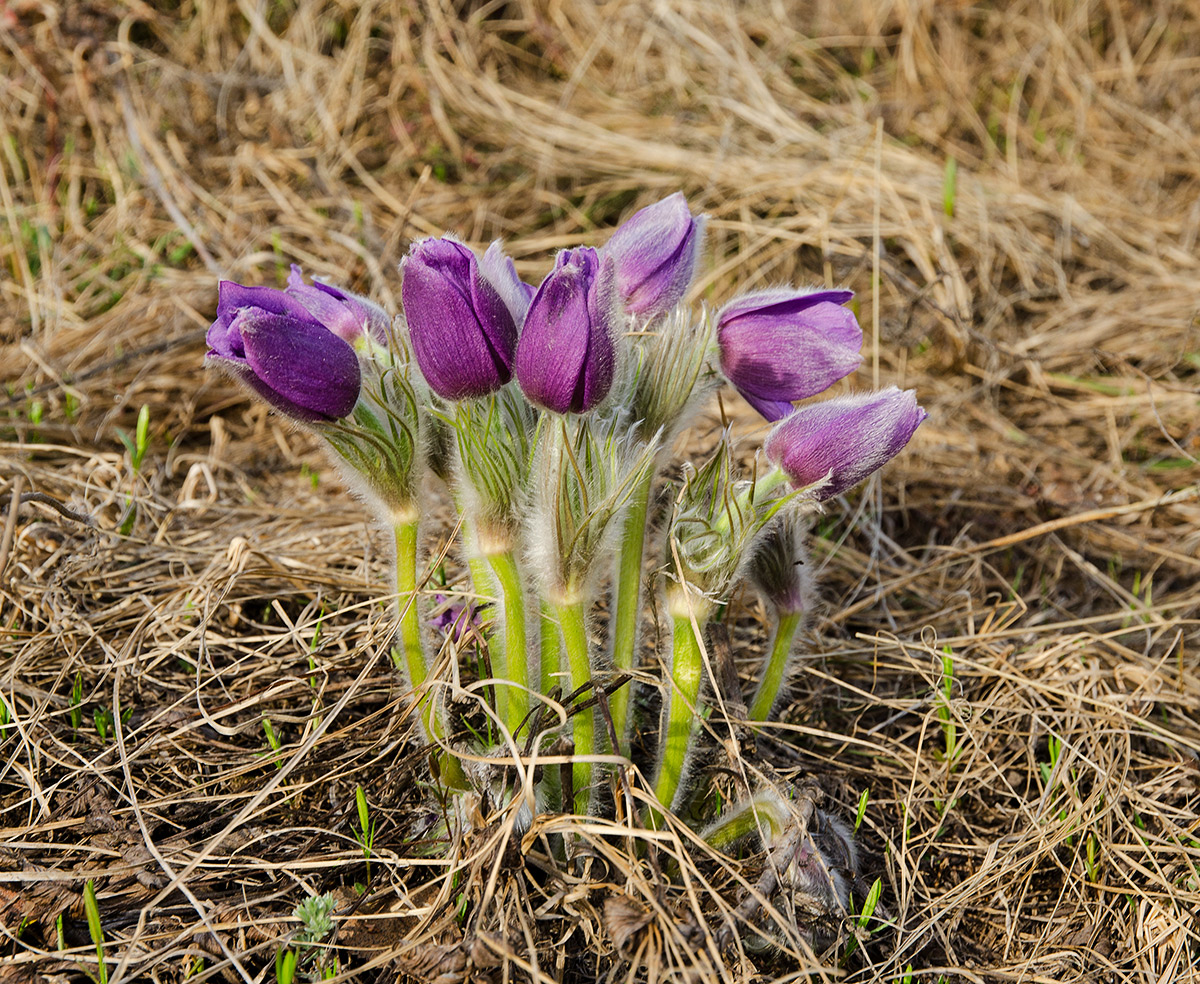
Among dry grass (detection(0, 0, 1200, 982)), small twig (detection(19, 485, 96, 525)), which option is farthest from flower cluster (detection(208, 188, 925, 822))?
small twig (detection(19, 485, 96, 525))

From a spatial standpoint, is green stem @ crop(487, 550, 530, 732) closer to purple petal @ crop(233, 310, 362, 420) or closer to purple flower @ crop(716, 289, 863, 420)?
purple petal @ crop(233, 310, 362, 420)

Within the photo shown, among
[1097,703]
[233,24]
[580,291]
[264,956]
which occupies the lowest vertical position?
[1097,703]

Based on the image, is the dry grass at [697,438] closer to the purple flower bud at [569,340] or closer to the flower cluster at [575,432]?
the flower cluster at [575,432]

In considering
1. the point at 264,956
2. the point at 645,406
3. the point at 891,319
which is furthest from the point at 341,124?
the point at 264,956

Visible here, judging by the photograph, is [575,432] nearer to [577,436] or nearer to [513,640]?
[577,436]

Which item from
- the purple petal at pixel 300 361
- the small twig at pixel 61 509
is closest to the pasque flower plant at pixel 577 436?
the purple petal at pixel 300 361

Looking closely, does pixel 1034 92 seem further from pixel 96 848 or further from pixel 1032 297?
pixel 96 848

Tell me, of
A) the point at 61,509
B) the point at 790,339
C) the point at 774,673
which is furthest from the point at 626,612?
the point at 61,509
